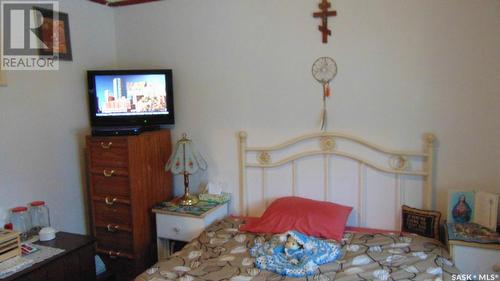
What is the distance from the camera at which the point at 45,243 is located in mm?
2311

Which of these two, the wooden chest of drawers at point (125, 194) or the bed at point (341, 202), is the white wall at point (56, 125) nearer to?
the wooden chest of drawers at point (125, 194)

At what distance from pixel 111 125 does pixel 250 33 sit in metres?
1.29

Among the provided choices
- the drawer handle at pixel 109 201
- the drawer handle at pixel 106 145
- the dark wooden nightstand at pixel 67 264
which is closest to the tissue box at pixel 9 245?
the dark wooden nightstand at pixel 67 264

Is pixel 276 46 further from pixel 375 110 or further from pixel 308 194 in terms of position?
pixel 308 194

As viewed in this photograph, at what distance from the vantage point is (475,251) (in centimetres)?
200

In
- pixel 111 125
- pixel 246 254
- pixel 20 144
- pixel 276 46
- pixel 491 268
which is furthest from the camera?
pixel 111 125

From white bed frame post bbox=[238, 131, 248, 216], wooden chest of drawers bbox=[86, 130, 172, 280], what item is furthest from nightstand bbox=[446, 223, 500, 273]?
wooden chest of drawers bbox=[86, 130, 172, 280]

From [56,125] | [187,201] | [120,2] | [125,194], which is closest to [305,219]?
[187,201]

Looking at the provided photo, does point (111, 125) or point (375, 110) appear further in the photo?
point (111, 125)

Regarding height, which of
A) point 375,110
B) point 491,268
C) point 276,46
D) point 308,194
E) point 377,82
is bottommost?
point 491,268

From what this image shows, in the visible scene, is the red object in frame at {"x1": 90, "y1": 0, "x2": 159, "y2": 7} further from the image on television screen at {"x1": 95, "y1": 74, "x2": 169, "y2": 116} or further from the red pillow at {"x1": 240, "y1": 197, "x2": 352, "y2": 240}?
the red pillow at {"x1": 240, "y1": 197, "x2": 352, "y2": 240}

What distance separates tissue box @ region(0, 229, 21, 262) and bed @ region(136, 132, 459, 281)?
78 cm

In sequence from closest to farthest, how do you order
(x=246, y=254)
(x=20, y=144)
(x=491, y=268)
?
(x=491, y=268), (x=246, y=254), (x=20, y=144)

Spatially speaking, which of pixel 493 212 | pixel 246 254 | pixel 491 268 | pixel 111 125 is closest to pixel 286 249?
→ pixel 246 254
